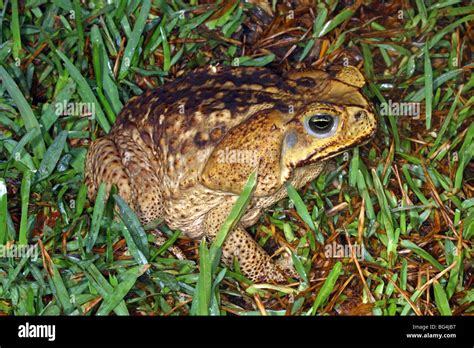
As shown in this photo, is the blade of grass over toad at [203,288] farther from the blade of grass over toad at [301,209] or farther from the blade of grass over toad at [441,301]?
the blade of grass over toad at [441,301]

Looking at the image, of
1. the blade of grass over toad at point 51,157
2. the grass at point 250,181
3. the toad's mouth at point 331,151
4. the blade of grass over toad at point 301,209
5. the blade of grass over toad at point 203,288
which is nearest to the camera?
the blade of grass over toad at point 203,288

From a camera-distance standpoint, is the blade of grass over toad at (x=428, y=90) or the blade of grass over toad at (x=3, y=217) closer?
the blade of grass over toad at (x=3, y=217)

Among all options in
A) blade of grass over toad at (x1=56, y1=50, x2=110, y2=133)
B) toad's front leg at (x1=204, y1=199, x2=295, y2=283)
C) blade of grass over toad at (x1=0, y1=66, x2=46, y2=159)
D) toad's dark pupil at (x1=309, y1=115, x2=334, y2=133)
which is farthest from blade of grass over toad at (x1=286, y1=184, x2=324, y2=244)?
blade of grass over toad at (x1=0, y1=66, x2=46, y2=159)

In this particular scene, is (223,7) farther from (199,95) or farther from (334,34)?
(199,95)

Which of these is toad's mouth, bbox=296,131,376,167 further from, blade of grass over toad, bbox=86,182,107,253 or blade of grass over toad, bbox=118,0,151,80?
blade of grass over toad, bbox=118,0,151,80

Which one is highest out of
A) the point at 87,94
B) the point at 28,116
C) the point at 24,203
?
the point at 87,94

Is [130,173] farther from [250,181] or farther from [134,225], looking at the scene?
[250,181]

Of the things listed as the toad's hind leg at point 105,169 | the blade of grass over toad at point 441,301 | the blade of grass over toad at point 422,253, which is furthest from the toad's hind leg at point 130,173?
the blade of grass over toad at point 441,301

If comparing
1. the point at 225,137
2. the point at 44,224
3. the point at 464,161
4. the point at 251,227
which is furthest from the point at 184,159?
the point at 464,161

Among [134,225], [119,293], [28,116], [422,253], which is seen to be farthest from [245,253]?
[28,116]
